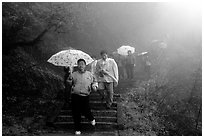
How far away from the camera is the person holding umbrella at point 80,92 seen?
7840mm

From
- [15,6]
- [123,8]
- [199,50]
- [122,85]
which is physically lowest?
[122,85]

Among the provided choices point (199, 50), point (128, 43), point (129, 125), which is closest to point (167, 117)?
point (129, 125)

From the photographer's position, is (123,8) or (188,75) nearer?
(188,75)

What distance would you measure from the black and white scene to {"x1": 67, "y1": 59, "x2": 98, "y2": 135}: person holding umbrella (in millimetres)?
26

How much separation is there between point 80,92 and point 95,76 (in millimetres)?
1884

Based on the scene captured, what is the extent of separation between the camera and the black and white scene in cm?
871

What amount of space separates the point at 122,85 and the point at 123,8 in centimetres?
892

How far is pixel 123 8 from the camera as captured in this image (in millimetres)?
21578

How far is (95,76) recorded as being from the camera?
9633mm

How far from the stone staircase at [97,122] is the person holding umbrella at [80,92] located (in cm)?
54

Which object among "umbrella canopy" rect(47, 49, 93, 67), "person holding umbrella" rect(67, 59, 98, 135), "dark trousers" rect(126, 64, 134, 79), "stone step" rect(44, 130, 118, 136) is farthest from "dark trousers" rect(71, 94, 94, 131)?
"dark trousers" rect(126, 64, 134, 79)

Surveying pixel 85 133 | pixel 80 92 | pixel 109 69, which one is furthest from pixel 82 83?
pixel 109 69

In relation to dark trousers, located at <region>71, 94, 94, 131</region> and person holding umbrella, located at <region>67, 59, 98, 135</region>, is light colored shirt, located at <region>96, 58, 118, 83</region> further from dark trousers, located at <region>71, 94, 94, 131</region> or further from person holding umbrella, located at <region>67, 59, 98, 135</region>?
dark trousers, located at <region>71, 94, 94, 131</region>

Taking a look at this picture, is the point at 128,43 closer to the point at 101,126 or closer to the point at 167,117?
the point at 167,117
